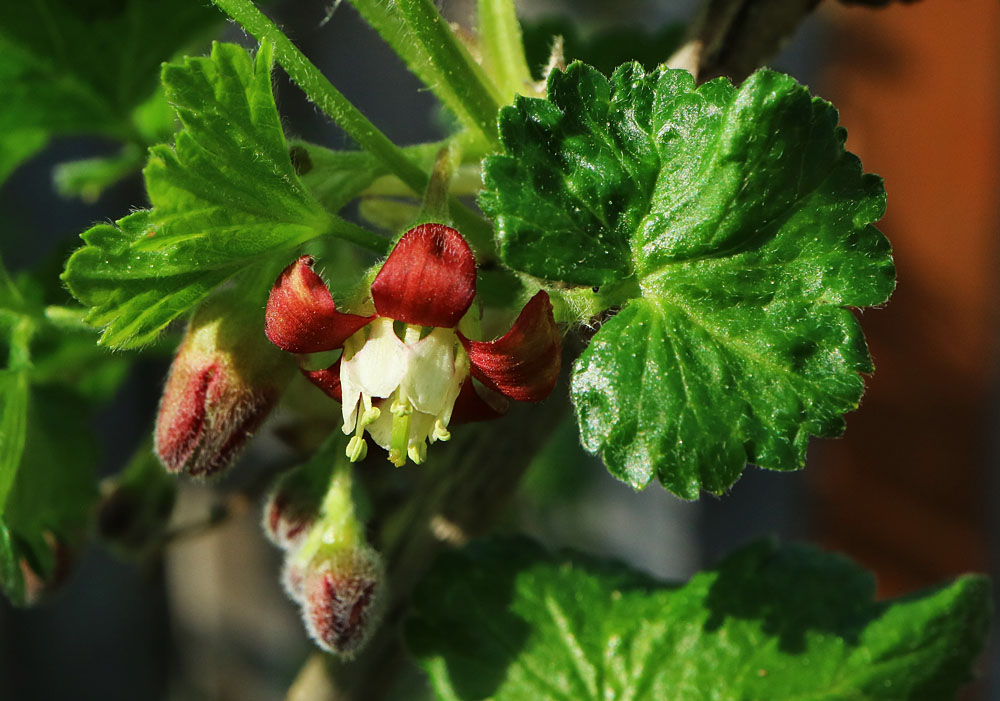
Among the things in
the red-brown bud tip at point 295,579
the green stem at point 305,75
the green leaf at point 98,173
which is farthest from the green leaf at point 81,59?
the red-brown bud tip at point 295,579

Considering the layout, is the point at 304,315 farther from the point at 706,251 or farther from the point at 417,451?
the point at 706,251

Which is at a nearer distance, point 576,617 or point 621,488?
point 576,617

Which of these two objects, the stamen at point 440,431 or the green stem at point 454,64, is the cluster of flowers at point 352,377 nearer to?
the stamen at point 440,431

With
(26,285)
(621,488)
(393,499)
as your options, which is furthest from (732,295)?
(621,488)

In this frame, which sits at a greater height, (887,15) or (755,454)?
(755,454)

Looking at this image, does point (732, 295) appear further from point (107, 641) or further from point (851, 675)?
point (107, 641)

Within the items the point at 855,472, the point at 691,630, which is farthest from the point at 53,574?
the point at 855,472

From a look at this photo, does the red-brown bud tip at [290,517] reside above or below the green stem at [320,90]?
below
